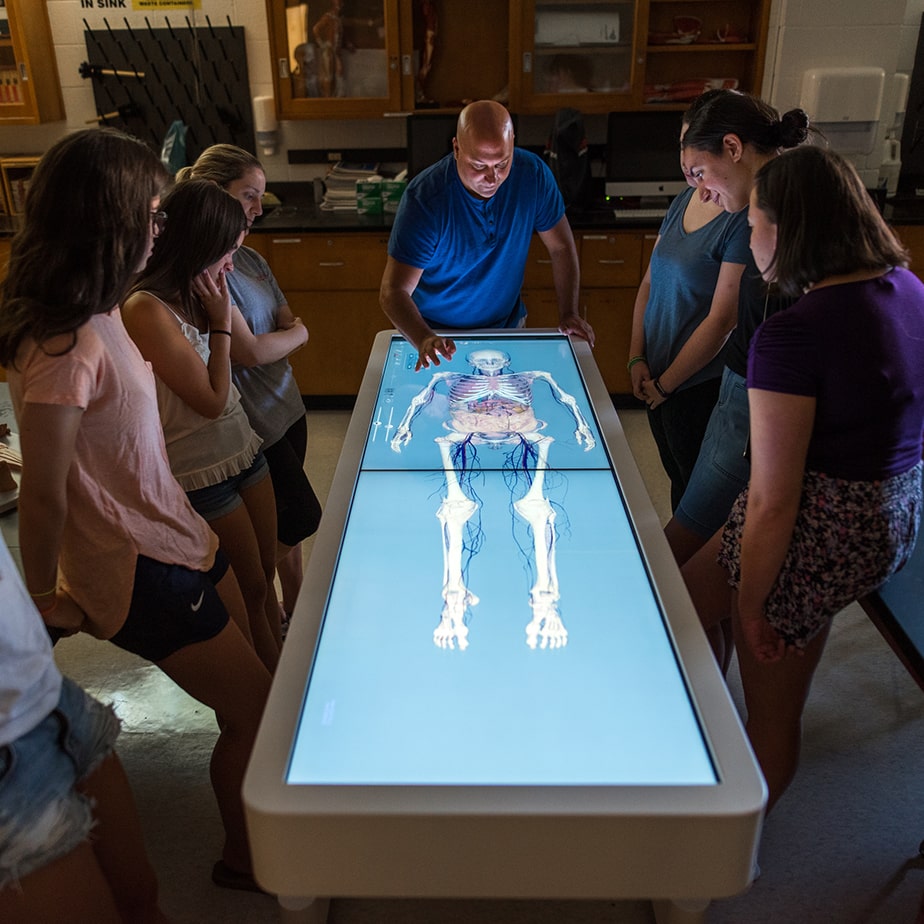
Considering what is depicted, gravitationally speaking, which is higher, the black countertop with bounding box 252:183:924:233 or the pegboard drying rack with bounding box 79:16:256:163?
the pegboard drying rack with bounding box 79:16:256:163

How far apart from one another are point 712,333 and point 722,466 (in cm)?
37

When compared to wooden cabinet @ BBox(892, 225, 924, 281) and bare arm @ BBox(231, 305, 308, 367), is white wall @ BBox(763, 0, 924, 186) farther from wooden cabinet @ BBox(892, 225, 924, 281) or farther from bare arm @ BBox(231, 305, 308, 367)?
bare arm @ BBox(231, 305, 308, 367)

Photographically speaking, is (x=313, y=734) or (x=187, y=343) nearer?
(x=313, y=734)

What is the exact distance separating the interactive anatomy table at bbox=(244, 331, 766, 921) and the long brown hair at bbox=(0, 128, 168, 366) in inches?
21.5

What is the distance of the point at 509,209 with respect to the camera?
8.43 feet

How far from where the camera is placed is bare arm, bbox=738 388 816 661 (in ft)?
4.38

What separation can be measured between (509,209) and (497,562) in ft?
4.58

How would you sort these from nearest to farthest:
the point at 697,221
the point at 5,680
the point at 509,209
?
the point at 5,680 < the point at 697,221 < the point at 509,209

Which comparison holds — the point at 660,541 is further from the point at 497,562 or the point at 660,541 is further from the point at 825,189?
the point at 825,189

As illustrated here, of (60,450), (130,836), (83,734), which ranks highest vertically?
(60,450)

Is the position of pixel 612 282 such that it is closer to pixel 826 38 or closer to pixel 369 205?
pixel 369 205

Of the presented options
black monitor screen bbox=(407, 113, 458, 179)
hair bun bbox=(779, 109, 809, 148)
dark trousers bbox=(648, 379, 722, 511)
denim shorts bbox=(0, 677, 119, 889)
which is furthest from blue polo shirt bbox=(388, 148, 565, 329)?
denim shorts bbox=(0, 677, 119, 889)

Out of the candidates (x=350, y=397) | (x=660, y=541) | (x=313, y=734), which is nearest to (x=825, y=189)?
(x=660, y=541)

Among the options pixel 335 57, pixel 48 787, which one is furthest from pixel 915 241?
pixel 48 787
